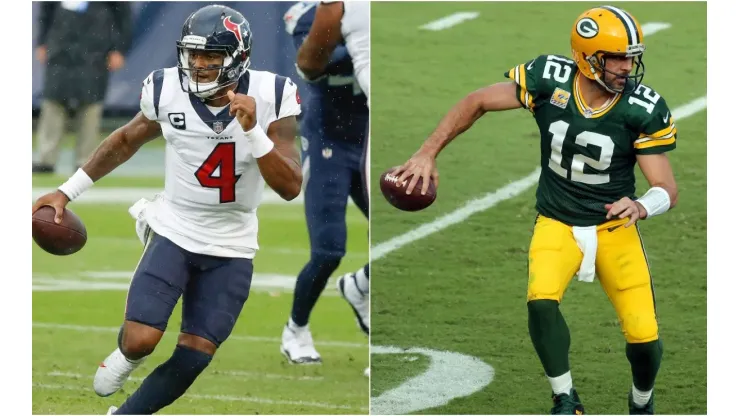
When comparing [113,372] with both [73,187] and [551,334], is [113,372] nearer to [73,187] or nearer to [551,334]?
[73,187]

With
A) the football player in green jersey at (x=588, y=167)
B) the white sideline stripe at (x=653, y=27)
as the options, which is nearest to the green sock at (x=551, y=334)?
the football player in green jersey at (x=588, y=167)

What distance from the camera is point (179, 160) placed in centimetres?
416

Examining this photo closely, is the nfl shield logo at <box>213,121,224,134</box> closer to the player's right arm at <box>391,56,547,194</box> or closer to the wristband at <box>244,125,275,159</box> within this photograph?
the wristband at <box>244,125,275,159</box>

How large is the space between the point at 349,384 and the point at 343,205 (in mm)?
681

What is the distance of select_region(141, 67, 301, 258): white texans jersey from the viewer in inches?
161

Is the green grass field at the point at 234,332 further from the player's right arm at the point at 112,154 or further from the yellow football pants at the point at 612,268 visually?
the yellow football pants at the point at 612,268

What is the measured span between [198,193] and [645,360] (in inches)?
59.7

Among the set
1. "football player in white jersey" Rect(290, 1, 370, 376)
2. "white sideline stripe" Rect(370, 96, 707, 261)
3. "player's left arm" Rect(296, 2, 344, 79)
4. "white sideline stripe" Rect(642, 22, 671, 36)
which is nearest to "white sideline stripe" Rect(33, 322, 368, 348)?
"football player in white jersey" Rect(290, 1, 370, 376)

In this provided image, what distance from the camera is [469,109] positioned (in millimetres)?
4191

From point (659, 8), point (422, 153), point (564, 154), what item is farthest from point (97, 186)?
point (659, 8)

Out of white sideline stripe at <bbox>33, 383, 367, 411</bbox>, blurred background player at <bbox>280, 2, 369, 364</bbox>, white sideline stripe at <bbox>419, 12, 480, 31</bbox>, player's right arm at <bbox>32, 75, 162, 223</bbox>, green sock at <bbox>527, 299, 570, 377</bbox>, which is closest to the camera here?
green sock at <bbox>527, 299, 570, 377</bbox>

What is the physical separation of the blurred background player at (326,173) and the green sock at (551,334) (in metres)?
1.13

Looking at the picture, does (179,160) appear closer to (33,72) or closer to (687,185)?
(33,72)

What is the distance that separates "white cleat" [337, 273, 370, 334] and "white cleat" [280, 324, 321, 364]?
0.65 feet
